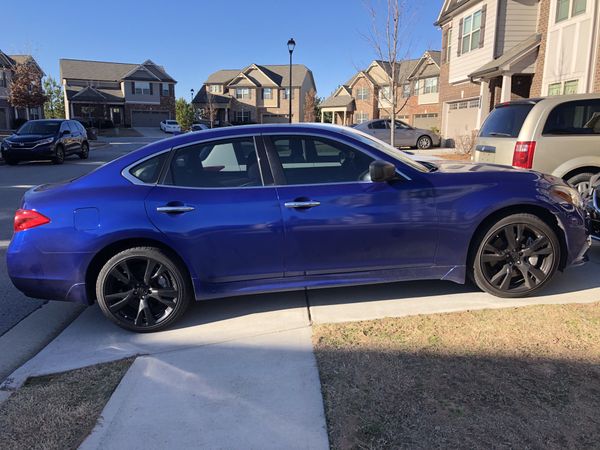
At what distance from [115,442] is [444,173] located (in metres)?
3.14

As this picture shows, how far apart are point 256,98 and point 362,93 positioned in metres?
18.6

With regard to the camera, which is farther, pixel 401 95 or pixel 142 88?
pixel 142 88

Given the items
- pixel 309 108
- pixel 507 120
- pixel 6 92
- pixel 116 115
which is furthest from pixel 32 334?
pixel 309 108

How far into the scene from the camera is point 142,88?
6581 centimetres

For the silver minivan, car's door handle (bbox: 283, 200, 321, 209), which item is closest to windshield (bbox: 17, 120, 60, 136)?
the silver minivan

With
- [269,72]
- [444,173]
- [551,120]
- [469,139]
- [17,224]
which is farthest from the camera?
[269,72]

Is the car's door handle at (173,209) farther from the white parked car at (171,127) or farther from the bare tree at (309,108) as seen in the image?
the bare tree at (309,108)

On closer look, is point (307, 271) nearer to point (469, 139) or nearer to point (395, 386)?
point (395, 386)

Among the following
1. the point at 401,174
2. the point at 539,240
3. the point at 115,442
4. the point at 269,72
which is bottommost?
the point at 115,442

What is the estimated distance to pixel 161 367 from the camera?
11.2 feet

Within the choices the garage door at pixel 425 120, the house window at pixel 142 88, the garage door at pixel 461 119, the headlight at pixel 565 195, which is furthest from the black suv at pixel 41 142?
the house window at pixel 142 88

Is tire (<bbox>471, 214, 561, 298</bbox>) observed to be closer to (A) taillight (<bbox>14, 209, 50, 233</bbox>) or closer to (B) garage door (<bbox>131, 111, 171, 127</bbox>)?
(A) taillight (<bbox>14, 209, 50, 233</bbox>)

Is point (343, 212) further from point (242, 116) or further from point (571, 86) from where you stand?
point (242, 116)

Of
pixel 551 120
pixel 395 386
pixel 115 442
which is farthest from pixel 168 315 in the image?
pixel 551 120
